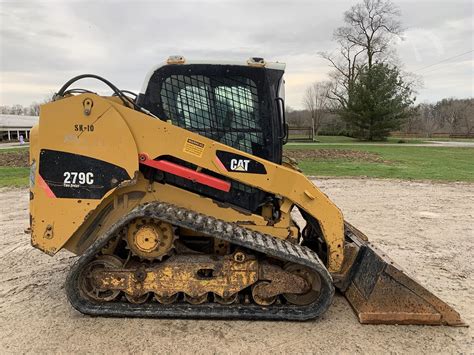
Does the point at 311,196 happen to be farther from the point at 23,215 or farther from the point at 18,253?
the point at 23,215

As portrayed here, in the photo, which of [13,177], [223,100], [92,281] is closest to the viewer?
[92,281]

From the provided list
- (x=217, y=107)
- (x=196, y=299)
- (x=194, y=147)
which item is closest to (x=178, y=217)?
(x=194, y=147)

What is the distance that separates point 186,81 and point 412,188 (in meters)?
10.3

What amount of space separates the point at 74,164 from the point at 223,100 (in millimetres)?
1636

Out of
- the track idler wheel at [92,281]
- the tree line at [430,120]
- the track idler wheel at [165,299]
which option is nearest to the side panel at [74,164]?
the track idler wheel at [92,281]

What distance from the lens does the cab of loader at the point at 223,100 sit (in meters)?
4.52

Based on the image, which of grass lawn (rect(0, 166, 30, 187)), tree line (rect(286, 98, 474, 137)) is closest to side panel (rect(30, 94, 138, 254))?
grass lawn (rect(0, 166, 30, 187))

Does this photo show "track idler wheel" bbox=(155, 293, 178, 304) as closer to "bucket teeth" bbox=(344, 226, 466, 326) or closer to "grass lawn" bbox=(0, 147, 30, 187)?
"bucket teeth" bbox=(344, 226, 466, 326)

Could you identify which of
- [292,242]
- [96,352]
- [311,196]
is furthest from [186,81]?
[96,352]

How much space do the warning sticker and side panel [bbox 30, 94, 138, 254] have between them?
1.62 feet

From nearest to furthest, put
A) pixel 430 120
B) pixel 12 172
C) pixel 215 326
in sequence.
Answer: pixel 215 326
pixel 12 172
pixel 430 120

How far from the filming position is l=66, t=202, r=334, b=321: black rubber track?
156 inches

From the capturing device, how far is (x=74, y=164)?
13.7 feet

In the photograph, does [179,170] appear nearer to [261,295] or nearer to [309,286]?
[261,295]
